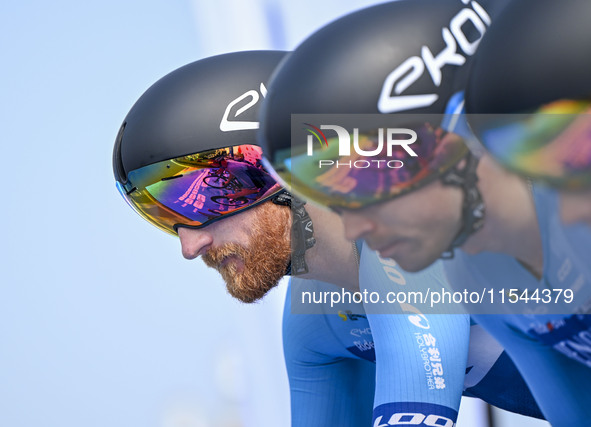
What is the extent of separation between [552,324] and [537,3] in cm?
29

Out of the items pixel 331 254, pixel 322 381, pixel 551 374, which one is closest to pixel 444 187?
pixel 551 374

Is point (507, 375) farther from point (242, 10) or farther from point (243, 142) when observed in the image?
point (242, 10)

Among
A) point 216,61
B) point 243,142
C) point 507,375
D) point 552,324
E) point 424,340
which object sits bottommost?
point 507,375

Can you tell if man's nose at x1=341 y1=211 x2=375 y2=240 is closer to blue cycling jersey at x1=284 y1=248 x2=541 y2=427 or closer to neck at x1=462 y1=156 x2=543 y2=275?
neck at x1=462 y1=156 x2=543 y2=275

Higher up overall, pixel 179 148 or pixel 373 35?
pixel 373 35

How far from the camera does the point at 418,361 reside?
100 centimetres

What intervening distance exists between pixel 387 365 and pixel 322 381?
56 centimetres

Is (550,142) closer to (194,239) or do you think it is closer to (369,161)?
(369,161)

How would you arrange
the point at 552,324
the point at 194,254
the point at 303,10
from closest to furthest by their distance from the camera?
the point at 552,324 < the point at 194,254 < the point at 303,10

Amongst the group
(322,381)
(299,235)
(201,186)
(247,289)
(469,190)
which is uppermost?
(469,190)

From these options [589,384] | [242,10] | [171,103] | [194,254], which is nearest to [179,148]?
[171,103]

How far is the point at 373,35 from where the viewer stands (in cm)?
68

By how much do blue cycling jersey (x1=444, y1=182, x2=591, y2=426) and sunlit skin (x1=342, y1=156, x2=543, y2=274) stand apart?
0.02m

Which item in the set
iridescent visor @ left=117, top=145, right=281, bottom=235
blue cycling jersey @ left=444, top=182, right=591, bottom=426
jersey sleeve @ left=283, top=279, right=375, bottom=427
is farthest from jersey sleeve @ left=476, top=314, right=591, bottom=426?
jersey sleeve @ left=283, top=279, right=375, bottom=427
